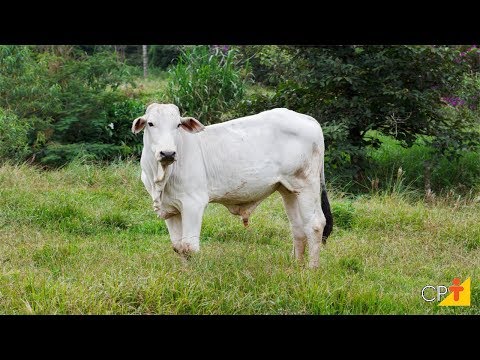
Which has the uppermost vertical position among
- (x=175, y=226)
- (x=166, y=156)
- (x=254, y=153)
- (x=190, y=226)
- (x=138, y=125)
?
(x=138, y=125)

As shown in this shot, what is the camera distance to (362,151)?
10.0 metres

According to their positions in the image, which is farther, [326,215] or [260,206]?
[260,206]

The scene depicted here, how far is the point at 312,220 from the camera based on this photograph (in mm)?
6359

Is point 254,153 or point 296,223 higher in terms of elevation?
point 254,153

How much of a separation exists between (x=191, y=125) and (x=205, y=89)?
254 inches

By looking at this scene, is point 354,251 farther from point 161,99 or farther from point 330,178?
point 161,99

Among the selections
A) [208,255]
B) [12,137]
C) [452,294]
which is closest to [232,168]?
[208,255]

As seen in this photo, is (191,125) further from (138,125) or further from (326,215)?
(326,215)

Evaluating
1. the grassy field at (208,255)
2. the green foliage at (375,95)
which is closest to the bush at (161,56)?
the green foliage at (375,95)

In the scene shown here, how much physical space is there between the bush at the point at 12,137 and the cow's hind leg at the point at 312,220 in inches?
215

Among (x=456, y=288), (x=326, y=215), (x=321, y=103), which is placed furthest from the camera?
(x=321, y=103)

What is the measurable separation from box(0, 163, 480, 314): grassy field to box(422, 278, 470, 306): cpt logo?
7 cm

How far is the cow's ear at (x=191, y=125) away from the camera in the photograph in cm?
579

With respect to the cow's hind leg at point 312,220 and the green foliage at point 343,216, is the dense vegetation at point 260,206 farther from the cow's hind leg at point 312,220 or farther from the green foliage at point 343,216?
the cow's hind leg at point 312,220
